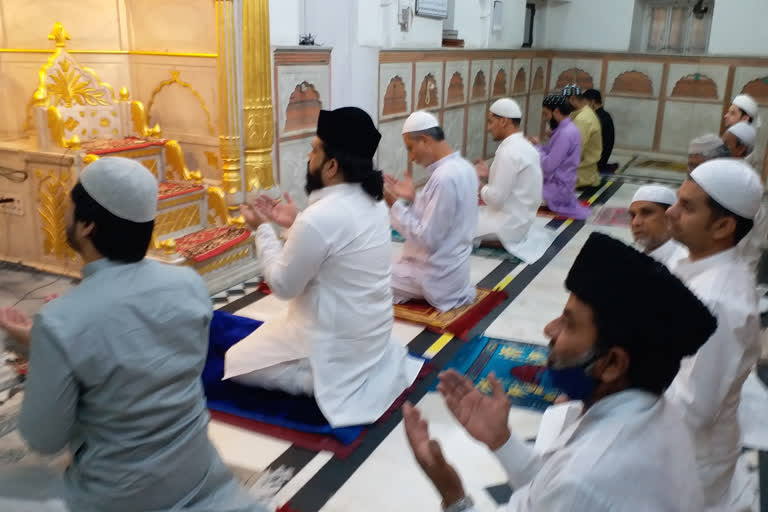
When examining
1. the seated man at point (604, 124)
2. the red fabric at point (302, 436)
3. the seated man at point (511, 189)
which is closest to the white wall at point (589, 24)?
the seated man at point (604, 124)

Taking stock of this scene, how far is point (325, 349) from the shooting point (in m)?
2.72

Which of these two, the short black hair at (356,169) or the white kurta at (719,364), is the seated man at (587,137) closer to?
the short black hair at (356,169)

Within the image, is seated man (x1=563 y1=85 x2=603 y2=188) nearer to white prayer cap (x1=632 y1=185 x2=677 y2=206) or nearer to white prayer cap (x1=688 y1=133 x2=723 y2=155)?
white prayer cap (x1=688 y1=133 x2=723 y2=155)

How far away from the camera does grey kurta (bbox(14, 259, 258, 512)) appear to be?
1377 millimetres

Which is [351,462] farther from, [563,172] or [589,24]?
[589,24]

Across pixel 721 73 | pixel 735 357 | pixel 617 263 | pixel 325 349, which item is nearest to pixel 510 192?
pixel 325 349

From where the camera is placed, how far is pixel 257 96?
14.7 feet

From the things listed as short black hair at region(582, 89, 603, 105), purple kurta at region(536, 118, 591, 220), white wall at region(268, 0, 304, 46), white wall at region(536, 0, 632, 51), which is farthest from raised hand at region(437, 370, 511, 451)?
white wall at region(536, 0, 632, 51)

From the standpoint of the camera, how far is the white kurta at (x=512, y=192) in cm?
510

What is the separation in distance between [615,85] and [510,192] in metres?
6.14

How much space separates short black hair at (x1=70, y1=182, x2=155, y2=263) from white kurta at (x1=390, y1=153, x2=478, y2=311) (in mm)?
2412

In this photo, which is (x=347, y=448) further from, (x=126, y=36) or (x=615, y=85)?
(x=615, y=85)

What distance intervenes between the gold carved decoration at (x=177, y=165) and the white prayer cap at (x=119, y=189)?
10.4ft

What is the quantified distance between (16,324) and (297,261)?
114 cm
